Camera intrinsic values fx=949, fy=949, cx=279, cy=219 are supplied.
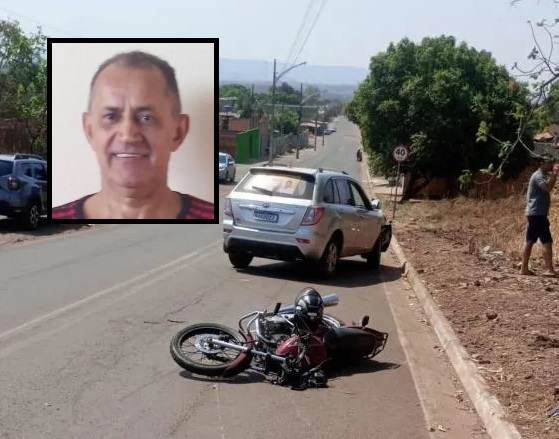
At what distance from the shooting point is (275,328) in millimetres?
8188

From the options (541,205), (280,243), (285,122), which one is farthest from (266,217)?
(285,122)

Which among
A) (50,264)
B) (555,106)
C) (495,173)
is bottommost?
(50,264)

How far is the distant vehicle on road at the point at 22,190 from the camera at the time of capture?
21469mm

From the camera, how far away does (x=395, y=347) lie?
1008 cm

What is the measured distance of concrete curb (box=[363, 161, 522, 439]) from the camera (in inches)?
269

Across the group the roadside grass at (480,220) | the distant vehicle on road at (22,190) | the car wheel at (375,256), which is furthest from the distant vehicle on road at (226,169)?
the car wheel at (375,256)

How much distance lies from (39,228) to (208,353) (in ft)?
52.0

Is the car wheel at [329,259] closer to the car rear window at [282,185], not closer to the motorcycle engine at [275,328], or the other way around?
the car rear window at [282,185]

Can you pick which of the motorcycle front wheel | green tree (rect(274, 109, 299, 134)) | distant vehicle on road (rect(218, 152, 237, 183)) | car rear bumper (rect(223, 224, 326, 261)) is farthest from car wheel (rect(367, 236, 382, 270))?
green tree (rect(274, 109, 299, 134))

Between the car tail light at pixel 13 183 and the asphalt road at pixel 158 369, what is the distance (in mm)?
6276

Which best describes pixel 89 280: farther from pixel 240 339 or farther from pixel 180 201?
pixel 240 339

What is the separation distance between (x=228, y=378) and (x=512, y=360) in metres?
2.94

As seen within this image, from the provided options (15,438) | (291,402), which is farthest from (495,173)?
(15,438)

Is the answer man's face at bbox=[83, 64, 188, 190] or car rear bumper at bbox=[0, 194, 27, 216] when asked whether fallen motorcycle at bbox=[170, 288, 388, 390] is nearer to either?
man's face at bbox=[83, 64, 188, 190]
